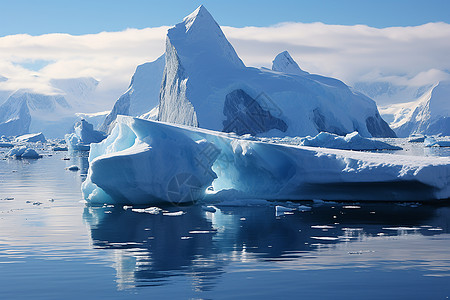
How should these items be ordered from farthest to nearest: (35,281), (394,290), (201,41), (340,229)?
(201,41) < (340,229) < (35,281) < (394,290)

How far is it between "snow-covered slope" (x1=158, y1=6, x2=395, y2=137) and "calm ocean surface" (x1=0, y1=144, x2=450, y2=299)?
40108 mm

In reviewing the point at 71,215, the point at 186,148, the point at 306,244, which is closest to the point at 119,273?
the point at 306,244

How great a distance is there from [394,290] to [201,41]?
5428 cm

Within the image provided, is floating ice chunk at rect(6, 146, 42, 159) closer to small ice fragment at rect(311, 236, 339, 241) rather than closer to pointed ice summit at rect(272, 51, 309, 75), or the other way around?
small ice fragment at rect(311, 236, 339, 241)

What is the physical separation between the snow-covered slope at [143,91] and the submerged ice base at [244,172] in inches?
3142

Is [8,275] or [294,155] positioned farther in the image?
[294,155]

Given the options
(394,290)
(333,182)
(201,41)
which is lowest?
(394,290)

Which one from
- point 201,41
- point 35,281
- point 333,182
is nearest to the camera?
point 35,281

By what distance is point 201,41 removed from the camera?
5903 centimetres

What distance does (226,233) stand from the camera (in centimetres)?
979

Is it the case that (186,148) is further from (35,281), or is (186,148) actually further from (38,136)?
(38,136)

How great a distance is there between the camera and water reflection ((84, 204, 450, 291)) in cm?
729

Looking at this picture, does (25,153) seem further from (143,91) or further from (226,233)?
(143,91)

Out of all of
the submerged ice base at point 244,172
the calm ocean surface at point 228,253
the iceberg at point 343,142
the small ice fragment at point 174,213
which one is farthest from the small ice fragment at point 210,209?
the iceberg at point 343,142
